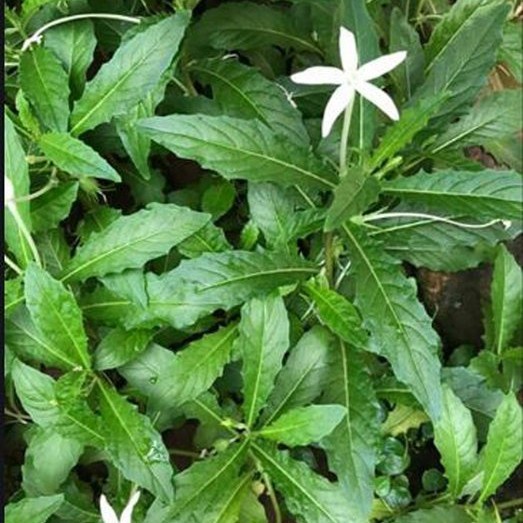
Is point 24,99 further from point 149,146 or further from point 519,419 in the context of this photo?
point 519,419

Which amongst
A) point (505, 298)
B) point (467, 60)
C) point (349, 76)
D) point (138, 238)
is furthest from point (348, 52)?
point (505, 298)

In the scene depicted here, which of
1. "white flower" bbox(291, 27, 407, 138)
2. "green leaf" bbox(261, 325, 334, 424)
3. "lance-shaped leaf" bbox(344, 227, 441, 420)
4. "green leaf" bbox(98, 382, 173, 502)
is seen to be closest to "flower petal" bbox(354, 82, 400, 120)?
"white flower" bbox(291, 27, 407, 138)

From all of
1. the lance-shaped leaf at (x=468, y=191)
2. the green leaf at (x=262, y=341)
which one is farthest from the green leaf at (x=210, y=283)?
the lance-shaped leaf at (x=468, y=191)

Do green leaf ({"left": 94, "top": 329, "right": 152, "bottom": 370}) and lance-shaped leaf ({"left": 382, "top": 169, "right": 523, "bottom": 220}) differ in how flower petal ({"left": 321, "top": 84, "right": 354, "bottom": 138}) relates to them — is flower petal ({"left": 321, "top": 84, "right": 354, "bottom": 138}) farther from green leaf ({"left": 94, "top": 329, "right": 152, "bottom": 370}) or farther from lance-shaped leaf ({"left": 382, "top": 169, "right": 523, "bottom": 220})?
green leaf ({"left": 94, "top": 329, "right": 152, "bottom": 370})

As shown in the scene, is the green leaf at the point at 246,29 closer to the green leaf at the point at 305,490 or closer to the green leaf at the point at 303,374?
the green leaf at the point at 303,374

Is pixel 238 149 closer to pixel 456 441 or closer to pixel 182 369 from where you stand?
pixel 182 369

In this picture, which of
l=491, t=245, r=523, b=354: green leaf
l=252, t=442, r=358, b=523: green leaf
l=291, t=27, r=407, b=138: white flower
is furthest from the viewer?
l=491, t=245, r=523, b=354: green leaf
